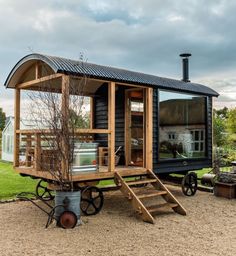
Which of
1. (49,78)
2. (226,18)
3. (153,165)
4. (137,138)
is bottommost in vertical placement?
(153,165)

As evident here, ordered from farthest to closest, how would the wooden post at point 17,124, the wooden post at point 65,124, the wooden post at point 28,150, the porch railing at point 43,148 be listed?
the wooden post at point 17,124 < the wooden post at point 28,150 < the porch railing at point 43,148 < the wooden post at point 65,124

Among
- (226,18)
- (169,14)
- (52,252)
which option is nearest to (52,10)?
(169,14)

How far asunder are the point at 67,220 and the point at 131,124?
3578 millimetres

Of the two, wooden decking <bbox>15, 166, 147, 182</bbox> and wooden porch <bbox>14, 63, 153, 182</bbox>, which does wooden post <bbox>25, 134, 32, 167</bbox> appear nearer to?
wooden porch <bbox>14, 63, 153, 182</bbox>

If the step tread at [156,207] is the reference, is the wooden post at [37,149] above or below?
above

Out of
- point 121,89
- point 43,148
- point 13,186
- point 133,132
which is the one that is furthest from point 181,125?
point 13,186

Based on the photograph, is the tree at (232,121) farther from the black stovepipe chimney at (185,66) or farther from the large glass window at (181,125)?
the large glass window at (181,125)

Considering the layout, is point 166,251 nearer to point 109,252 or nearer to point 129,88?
point 109,252

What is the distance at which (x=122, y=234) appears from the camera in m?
4.98

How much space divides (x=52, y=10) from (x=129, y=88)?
286cm

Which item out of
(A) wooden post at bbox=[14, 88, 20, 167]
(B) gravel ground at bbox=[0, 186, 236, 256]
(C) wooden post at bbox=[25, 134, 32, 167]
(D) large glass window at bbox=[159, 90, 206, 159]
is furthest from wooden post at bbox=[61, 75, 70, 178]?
(D) large glass window at bbox=[159, 90, 206, 159]

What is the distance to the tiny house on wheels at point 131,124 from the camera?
6.08 metres

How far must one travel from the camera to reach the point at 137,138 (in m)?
8.12

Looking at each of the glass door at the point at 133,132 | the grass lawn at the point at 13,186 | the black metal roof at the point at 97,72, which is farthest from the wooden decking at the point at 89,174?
the black metal roof at the point at 97,72
